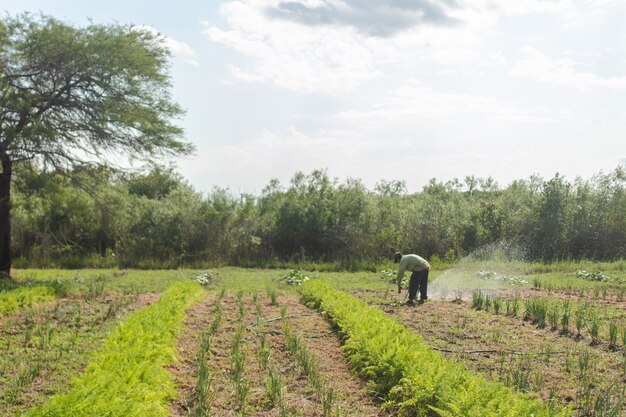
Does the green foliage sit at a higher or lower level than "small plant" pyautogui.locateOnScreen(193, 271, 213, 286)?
higher

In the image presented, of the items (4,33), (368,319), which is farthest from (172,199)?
(368,319)

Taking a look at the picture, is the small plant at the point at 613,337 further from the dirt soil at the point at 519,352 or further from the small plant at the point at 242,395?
the small plant at the point at 242,395

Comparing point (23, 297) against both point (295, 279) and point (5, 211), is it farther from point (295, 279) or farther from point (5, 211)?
point (295, 279)

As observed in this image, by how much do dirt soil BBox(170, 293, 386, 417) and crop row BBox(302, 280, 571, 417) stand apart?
286mm

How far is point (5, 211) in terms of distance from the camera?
18641 millimetres

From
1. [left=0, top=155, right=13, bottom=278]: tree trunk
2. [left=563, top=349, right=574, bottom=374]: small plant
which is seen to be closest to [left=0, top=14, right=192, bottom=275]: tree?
[left=0, top=155, right=13, bottom=278]: tree trunk

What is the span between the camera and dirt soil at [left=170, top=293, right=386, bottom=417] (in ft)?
22.6

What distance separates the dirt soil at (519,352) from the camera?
7.37 metres

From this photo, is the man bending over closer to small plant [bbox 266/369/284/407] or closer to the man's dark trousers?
the man's dark trousers

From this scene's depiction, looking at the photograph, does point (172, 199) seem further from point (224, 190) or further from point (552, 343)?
point (552, 343)

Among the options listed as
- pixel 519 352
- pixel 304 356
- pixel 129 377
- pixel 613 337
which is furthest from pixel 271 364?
pixel 613 337

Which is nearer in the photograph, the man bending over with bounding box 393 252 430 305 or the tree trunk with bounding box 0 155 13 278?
the man bending over with bounding box 393 252 430 305

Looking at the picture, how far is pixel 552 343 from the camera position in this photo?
9.85 m

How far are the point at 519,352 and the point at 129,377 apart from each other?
5.94m
